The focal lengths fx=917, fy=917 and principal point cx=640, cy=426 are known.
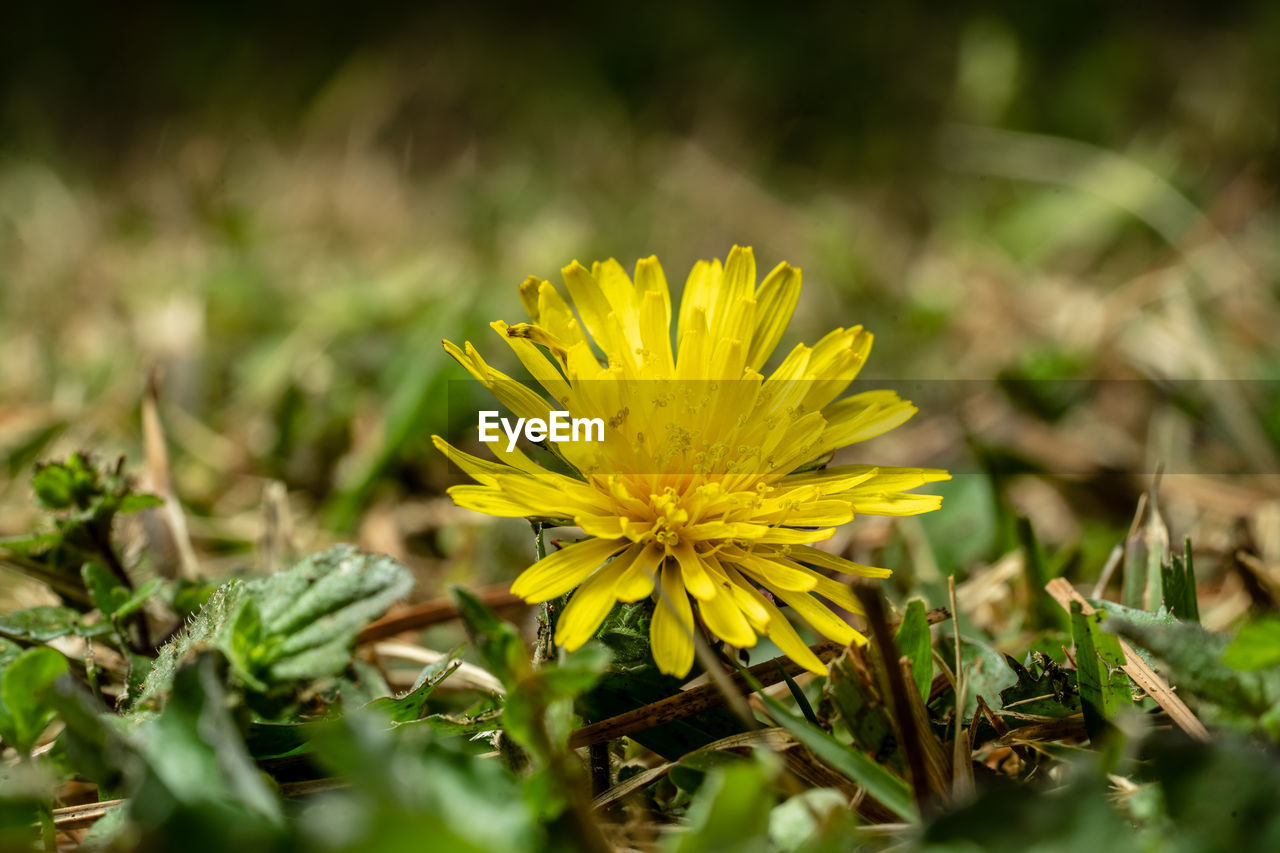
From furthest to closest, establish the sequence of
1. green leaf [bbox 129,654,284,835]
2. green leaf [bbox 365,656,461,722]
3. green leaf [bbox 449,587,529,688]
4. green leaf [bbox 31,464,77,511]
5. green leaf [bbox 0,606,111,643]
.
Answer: green leaf [bbox 31,464,77,511] → green leaf [bbox 0,606,111,643] → green leaf [bbox 365,656,461,722] → green leaf [bbox 449,587,529,688] → green leaf [bbox 129,654,284,835]

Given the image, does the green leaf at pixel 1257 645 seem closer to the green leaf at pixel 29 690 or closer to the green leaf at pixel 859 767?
the green leaf at pixel 859 767

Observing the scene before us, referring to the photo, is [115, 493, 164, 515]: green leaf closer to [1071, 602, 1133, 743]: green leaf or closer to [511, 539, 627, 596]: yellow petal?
[511, 539, 627, 596]: yellow petal

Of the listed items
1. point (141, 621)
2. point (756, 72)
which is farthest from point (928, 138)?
point (141, 621)

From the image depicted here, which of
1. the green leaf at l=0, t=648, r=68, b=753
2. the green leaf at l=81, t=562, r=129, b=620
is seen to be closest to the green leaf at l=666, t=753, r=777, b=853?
the green leaf at l=0, t=648, r=68, b=753

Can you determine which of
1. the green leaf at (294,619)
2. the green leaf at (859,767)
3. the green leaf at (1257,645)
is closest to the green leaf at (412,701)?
the green leaf at (294,619)

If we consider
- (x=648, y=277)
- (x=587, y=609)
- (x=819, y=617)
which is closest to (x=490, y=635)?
(x=587, y=609)

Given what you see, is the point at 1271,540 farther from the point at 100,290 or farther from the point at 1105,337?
the point at 100,290
